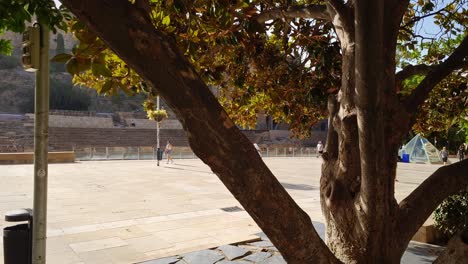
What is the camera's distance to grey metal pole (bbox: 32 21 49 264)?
3.21 meters

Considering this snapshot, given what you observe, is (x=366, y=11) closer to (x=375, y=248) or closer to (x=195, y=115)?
(x=195, y=115)

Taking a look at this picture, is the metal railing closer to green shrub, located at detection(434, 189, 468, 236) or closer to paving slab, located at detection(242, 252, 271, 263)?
paving slab, located at detection(242, 252, 271, 263)

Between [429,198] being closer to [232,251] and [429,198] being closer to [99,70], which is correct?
[99,70]

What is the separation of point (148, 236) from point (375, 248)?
4.58 m

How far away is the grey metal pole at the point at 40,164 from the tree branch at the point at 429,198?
2.98 m

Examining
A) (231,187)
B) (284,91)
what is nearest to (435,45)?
(284,91)

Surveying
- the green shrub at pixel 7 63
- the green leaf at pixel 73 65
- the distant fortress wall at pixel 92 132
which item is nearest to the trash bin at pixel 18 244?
the green leaf at pixel 73 65

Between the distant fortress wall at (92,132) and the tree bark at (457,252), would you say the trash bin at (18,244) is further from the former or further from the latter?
the distant fortress wall at (92,132)

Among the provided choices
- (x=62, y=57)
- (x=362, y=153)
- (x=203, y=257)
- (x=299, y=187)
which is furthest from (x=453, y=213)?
(x=299, y=187)

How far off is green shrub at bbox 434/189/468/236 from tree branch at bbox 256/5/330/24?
4.00m

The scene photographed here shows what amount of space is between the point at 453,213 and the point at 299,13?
4.22m

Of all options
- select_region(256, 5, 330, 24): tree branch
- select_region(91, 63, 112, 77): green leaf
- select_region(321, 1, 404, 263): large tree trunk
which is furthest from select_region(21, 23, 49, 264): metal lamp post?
select_region(321, 1, 404, 263): large tree trunk

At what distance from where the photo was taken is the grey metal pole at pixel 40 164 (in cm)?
321

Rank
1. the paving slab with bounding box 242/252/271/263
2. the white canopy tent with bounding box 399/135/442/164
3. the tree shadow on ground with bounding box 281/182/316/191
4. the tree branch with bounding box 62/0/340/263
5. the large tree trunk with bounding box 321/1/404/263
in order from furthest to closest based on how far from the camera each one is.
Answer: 1. the white canopy tent with bounding box 399/135/442/164
2. the tree shadow on ground with bounding box 281/182/316/191
3. the paving slab with bounding box 242/252/271/263
4. the large tree trunk with bounding box 321/1/404/263
5. the tree branch with bounding box 62/0/340/263
